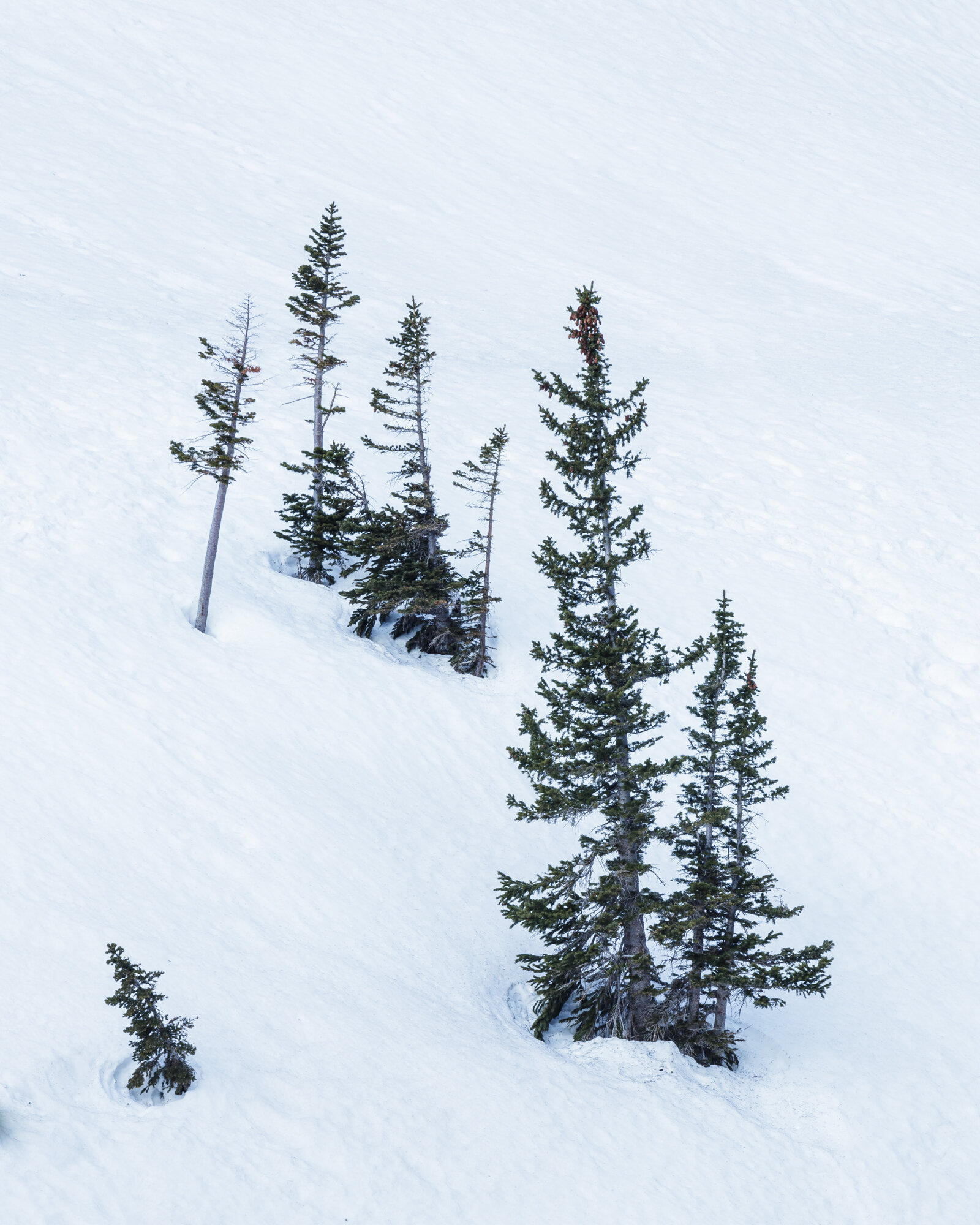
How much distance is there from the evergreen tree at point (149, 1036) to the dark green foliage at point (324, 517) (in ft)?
46.7

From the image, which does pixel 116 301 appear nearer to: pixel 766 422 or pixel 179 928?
pixel 766 422

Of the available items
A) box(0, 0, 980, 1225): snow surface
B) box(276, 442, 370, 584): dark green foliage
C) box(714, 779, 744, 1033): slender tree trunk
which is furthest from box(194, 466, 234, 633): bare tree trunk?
box(714, 779, 744, 1033): slender tree trunk

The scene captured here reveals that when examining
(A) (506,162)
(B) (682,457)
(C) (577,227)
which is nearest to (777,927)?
(B) (682,457)

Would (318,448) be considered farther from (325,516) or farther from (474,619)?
(474,619)

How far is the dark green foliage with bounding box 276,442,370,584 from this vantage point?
81.5 ft

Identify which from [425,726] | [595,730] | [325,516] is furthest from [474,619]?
[595,730]

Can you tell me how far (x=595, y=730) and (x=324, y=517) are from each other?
13.6 m

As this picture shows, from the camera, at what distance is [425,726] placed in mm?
22594

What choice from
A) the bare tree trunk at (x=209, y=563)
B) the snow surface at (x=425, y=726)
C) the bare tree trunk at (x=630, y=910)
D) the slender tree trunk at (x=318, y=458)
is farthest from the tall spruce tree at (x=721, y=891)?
the slender tree trunk at (x=318, y=458)

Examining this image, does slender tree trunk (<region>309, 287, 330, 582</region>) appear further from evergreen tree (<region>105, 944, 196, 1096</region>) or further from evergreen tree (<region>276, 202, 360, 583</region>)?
evergreen tree (<region>105, 944, 196, 1096</region>)

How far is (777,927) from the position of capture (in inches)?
811

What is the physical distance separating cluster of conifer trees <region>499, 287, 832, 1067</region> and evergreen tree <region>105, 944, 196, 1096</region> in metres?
5.16

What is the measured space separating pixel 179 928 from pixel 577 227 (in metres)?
63.6

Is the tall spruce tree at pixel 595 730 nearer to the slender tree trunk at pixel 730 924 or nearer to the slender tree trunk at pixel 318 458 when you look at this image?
the slender tree trunk at pixel 730 924
